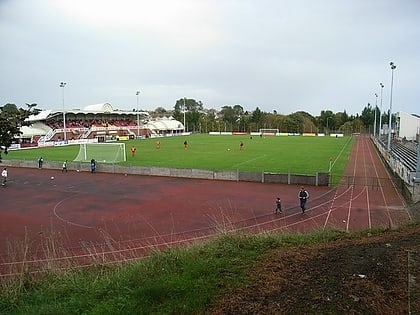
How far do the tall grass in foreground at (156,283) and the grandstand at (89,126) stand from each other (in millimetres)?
69095

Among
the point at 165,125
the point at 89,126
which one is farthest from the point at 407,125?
the point at 89,126

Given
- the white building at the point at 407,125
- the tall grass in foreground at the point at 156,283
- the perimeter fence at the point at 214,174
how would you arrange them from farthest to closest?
the white building at the point at 407,125 < the perimeter fence at the point at 214,174 < the tall grass in foreground at the point at 156,283

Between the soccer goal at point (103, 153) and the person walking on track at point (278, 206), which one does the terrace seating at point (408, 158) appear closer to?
the person walking on track at point (278, 206)

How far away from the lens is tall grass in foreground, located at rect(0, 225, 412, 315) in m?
6.26

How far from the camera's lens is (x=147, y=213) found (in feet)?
70.0

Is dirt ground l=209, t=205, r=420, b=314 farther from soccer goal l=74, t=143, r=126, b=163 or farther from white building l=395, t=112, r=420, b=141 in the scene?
white building l=395, t=112, r=420, b=141

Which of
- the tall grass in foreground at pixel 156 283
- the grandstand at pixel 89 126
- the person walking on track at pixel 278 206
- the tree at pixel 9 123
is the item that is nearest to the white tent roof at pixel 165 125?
the grandstand at pixel 89 126

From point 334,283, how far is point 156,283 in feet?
9.94

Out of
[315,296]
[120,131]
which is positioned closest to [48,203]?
[315,296]

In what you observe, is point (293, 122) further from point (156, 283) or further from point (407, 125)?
point (156, 283)

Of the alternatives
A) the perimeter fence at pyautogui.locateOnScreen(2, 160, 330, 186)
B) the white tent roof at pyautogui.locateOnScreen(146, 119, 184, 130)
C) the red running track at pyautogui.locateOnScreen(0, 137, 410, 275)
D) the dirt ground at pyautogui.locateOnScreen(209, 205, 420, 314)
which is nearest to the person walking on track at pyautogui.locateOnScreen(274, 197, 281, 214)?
the red running track at pyautogui.locateOnScreen(0, 137, 410, 275)

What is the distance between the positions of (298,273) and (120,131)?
98.8 meters

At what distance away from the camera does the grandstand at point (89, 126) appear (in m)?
83.0

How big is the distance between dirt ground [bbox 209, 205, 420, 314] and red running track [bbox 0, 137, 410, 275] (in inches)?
218
